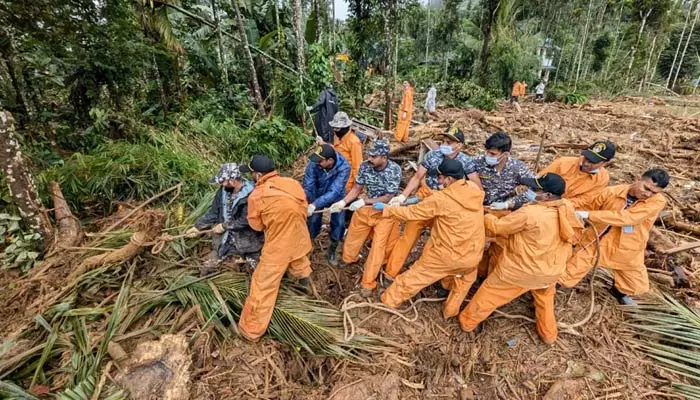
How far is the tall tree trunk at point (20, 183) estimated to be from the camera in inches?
107

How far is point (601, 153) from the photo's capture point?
10.6 feet

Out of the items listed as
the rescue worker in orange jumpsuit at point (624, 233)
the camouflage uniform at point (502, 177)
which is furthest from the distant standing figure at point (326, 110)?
the rescue worker in orange jumpsuit at point (624, 233)

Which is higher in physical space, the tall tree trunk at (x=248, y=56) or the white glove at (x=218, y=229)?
the tall tree trunk at (x=248, y=56)

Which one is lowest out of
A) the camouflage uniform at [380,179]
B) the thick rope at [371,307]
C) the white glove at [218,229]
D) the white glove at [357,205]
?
the thick rope at [371,307]

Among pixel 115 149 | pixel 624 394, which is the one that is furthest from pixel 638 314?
pixel 115 149

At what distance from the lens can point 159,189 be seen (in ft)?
14.5

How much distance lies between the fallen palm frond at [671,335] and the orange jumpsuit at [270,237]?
3364 mm

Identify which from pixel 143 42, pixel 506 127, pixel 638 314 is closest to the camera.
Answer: pixel 638 314

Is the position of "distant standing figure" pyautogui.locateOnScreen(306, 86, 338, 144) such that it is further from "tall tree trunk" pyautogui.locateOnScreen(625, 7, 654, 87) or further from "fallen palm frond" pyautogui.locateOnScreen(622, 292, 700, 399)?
"tall tree trunk" pyautogui.locateOnScreen(625, 7, 654, 87)

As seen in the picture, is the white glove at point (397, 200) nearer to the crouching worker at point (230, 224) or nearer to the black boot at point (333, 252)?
the black boot at point (333, 252)

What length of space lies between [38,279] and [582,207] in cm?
543

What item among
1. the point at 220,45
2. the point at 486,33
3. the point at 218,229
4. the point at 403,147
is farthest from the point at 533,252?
the point at 486,33

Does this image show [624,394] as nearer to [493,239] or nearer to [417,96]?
[493,239]

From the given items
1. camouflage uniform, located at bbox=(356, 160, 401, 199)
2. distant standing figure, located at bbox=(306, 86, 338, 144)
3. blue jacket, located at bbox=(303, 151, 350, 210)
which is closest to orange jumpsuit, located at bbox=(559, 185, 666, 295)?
camouflage uniform, located at bbox=(356, 160, 401, 199)
